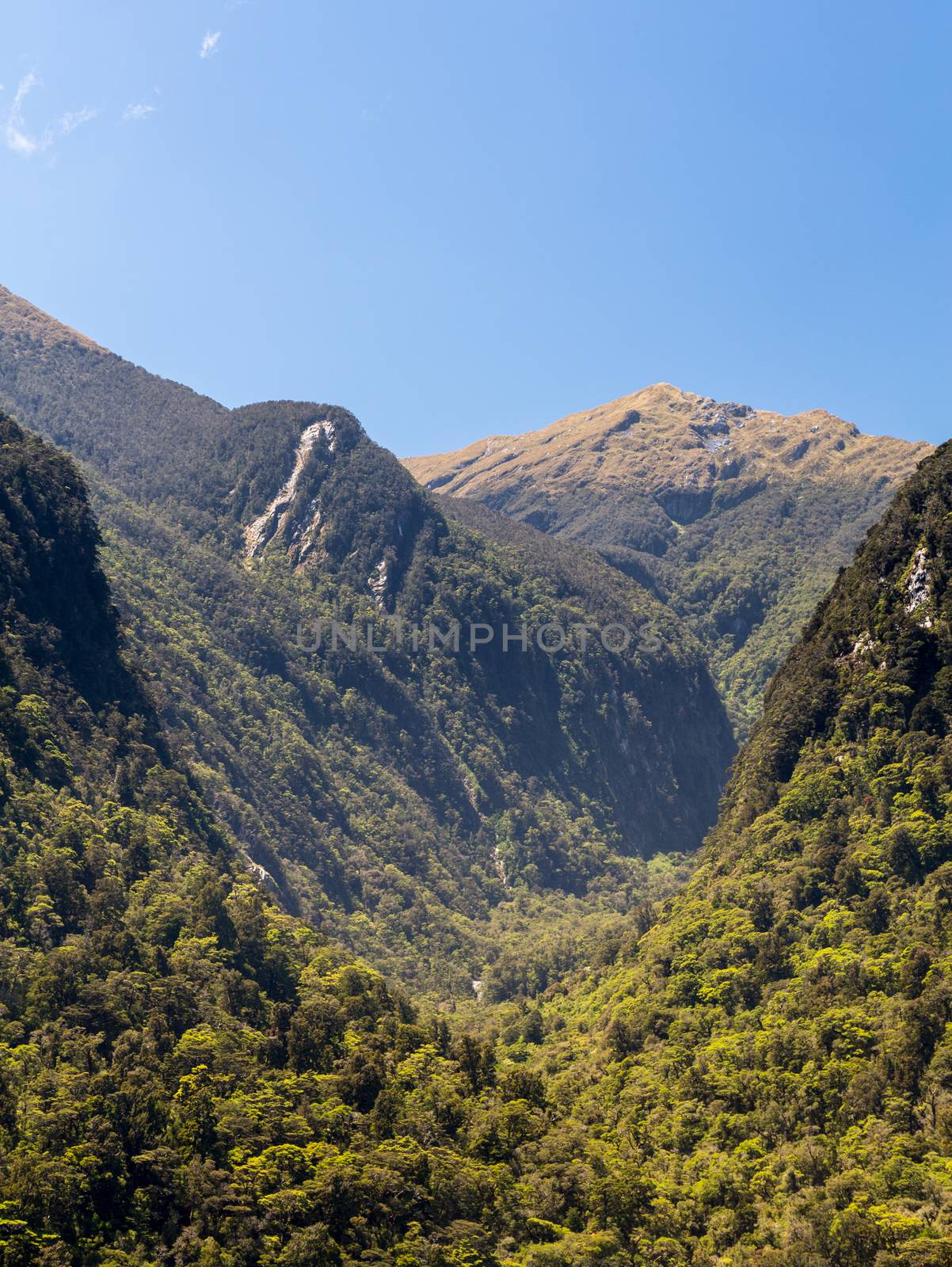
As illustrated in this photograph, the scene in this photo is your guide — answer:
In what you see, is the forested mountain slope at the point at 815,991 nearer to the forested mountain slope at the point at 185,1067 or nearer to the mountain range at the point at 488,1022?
the mountain range at the point at 488,1022

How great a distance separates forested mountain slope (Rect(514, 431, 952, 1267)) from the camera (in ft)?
210

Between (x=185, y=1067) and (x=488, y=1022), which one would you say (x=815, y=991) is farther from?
(x=488, y=1022)

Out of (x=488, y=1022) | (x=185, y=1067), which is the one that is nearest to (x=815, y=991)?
(x=185, y=1067)

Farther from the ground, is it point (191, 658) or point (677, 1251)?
point (191, 658)

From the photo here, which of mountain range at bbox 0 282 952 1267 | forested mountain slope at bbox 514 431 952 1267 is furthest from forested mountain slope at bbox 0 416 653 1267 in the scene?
forested mountain slope at bbox 514 431 952 1267

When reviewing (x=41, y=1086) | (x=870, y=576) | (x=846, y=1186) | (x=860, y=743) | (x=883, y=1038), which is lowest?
(x=41, y=1086)

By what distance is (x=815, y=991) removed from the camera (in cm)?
8181

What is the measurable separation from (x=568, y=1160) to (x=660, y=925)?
4691 cm

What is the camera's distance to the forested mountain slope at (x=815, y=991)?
64125 mm

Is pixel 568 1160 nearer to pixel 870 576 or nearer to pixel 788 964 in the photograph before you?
pixel 788 964

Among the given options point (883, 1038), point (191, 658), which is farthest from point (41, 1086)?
point (191, 658)

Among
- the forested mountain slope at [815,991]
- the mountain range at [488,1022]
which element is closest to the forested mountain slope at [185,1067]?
the mountain range at [488,1022]

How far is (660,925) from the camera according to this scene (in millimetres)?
114625

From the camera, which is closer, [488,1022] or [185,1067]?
[185,1067]
